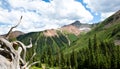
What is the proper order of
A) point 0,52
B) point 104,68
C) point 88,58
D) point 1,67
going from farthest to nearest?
point 88,58 < point 104,68 < point 0,52 < point 1,67

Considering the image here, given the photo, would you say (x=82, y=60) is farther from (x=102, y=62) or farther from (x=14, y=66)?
(x=14, y=66)

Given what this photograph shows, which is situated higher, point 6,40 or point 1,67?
point 6,40

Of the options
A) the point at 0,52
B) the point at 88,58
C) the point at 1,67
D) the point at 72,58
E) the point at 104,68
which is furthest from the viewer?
the point at 72,58

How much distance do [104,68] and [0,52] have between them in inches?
5658

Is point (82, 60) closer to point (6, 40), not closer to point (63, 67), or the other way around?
point (63, 67)

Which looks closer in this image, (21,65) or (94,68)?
(21,65)

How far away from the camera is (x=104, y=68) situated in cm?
14988

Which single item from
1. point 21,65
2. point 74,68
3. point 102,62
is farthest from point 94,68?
point 21,65

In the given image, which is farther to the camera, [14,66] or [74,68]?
[74,68]

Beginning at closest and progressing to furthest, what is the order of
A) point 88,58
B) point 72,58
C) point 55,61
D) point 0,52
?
point 0,52
point 88,58
point 72,58
point 55,61

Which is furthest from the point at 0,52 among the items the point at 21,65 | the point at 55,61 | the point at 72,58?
the point at 55,61

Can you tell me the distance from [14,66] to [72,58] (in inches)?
6819

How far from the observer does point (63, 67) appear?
17438 cm

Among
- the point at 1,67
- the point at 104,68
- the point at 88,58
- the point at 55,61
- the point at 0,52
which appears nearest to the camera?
the point at 1,67
